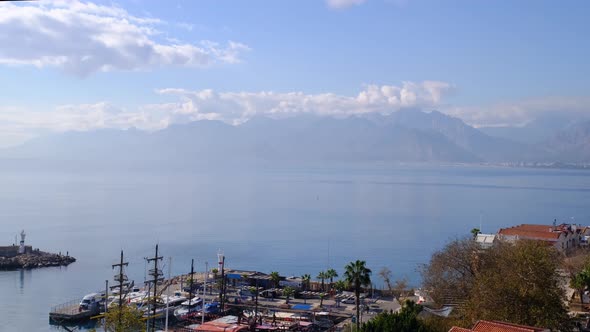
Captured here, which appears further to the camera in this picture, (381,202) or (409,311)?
(381,202)

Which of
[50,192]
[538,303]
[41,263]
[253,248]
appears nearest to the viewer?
[538,303]

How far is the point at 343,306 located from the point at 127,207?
8287 cm

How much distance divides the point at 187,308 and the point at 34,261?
24.3 m

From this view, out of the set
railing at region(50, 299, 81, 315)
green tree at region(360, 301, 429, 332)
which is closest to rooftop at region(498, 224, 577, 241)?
green tree at region(360, 301, 429, 332)

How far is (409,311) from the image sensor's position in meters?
20.5

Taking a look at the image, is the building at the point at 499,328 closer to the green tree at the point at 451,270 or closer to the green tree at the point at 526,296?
the green tree at the point at 526,296

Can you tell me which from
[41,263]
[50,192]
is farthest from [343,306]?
[50,192]

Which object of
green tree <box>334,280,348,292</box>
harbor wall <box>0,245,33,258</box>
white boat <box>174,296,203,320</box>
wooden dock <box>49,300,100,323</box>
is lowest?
wooden dock <box>49,300,100,323</box>

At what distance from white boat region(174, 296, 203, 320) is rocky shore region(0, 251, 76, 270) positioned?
22609mm

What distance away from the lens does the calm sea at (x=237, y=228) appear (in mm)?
50688

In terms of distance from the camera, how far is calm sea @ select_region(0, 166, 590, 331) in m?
50.7

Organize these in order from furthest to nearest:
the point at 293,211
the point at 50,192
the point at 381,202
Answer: the point at 50,192, the point at 381,202, the point at 293,211

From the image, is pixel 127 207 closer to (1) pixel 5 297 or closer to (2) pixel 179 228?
(2) pixel 179 228

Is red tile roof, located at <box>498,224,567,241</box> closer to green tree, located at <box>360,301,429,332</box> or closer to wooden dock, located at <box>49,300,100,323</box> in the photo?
green tree, located at <box>360,301,429,332</box>
